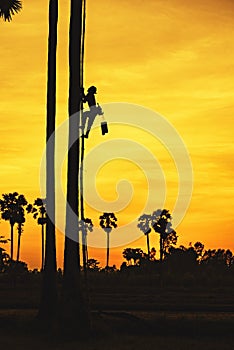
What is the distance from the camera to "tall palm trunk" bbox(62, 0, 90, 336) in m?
29.0

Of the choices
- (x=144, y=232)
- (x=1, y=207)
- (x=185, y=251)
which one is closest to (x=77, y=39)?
(x=1, y=207)

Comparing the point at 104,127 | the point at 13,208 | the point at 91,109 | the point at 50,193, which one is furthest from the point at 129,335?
the point at 13,208

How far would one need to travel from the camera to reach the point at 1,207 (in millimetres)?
109000

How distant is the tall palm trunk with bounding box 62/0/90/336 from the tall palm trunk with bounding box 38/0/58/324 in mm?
1685

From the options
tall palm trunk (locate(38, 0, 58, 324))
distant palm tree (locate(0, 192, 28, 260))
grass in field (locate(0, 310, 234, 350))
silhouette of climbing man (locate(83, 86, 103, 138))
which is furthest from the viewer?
distant palm tree (locate(0, 192, 28, 260))

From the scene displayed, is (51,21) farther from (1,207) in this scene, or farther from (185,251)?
(185,251)

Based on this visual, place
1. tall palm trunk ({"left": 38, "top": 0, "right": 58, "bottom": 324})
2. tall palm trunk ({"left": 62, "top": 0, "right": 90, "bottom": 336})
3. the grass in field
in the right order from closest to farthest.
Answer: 1. the grass in field
2. tall palm trunk ({"left": 62, "top": 0, "right": 90, "bottom": 336})
3. tall palm trunk ({"left": 38, "top": 0, "right": 58, "bottom": 324})

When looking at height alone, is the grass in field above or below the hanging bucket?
below

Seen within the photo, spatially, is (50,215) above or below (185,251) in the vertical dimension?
below

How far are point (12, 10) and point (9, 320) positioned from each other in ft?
40.9

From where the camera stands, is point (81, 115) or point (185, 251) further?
point (185, 251)

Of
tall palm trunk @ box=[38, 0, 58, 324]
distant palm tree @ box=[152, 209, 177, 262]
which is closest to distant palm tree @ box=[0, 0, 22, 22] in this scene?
tall palm trunk @ box=[38, 0, 58, 324]

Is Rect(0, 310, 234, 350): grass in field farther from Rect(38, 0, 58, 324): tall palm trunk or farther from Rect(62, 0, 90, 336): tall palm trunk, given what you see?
Rect(38, 0, 58, 324): tall palm trunk

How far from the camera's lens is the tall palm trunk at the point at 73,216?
2897 cm
